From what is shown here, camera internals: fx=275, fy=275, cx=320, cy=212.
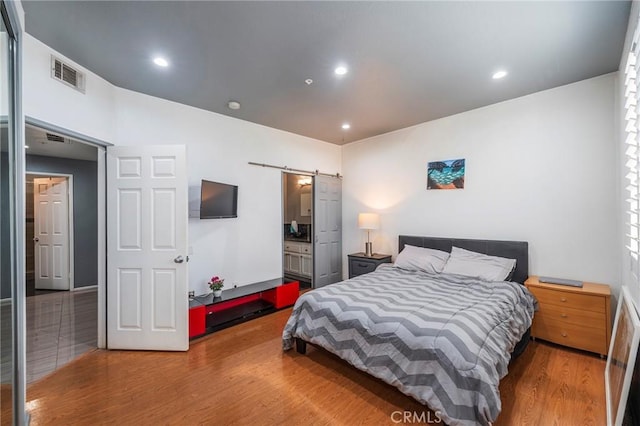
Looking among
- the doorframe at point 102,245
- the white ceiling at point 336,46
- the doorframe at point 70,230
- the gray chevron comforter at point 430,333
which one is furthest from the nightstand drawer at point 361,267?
the doorframe at point 70,230

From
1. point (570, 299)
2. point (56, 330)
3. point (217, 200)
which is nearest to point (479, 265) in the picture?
point (570, 299)

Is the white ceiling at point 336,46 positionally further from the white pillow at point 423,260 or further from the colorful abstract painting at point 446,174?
the white pillow at point 423,260

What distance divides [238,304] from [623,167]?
4412 millimetres

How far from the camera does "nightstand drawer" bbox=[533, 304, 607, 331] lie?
257 centimetres

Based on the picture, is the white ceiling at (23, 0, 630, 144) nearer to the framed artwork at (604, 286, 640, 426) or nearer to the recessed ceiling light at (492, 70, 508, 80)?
the recessed ceiling light at (492, 70, 508, 80)

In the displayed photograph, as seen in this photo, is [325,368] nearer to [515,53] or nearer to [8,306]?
[8,306]

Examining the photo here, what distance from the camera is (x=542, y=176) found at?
3.18m

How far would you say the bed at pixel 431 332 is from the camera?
1.66 meters

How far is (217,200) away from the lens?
11.8 ft

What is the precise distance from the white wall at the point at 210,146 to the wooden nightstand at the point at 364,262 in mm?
1208

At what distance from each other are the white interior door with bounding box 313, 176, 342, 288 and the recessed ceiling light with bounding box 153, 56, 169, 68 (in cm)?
274

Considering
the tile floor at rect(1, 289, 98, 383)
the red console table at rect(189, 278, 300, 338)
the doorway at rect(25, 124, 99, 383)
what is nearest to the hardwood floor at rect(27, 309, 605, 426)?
the tile floor at rect(1, 289, 98, 383)

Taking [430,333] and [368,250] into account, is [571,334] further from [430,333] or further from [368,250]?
[368,250]

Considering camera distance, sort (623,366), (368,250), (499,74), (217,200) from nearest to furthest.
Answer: (623,366)
(499,74)
(217,200)
(368,250)
